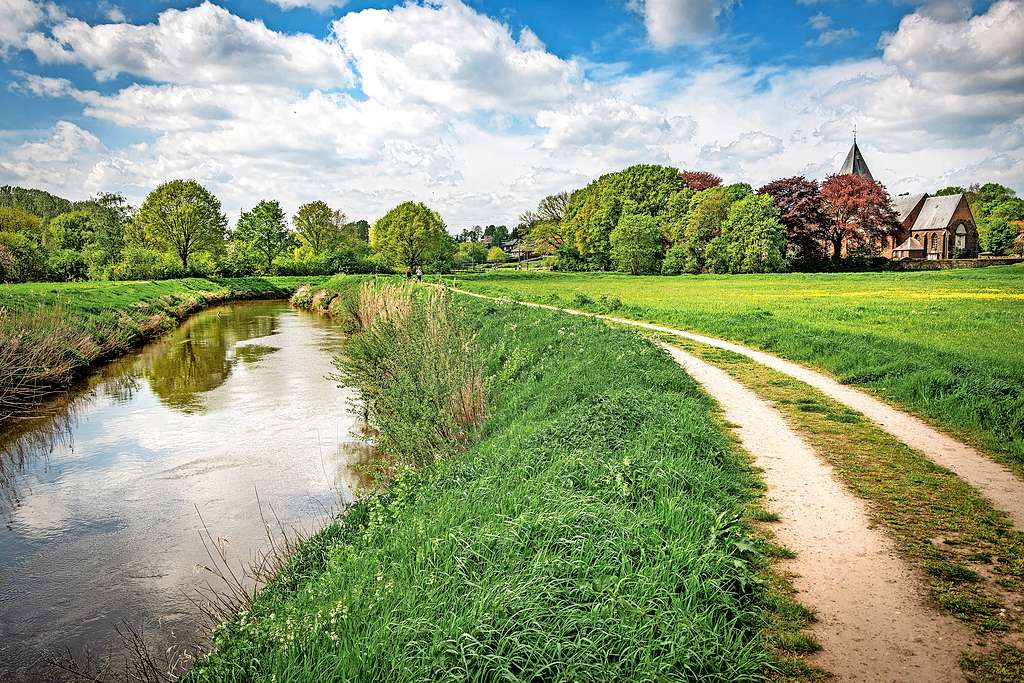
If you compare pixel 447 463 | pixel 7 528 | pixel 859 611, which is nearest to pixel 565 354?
pixel 447 463

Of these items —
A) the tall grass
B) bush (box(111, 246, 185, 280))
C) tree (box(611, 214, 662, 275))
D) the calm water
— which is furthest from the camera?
tree (box(611, 214, 662, 275))

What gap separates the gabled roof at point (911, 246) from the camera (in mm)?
71044

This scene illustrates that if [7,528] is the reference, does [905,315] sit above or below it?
above

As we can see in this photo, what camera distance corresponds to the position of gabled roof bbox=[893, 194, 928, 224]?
239 ft

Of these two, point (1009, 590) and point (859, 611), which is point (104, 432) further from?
point (1009, 590)

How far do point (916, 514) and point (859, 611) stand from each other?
6.59 ft

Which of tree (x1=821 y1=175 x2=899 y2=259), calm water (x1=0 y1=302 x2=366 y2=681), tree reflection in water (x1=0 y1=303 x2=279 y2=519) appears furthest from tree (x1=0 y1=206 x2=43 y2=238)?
tree (x1=821 y1=175 x2=899 y2=259)

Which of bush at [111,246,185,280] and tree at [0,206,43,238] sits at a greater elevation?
tree at [0,206,43,238]

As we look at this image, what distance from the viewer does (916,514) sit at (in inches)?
214

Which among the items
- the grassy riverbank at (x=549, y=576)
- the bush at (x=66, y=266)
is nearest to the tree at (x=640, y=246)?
the bush at (x=66, y=266)

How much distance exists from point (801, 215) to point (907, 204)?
109ft

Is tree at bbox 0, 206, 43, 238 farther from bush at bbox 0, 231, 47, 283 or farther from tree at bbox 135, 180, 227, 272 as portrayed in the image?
tree at bbox 135, 180, 227, 272

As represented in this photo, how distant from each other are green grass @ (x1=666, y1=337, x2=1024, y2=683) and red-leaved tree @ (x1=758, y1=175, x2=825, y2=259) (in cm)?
5019

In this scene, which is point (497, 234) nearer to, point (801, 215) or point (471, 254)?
point (471, 254)
